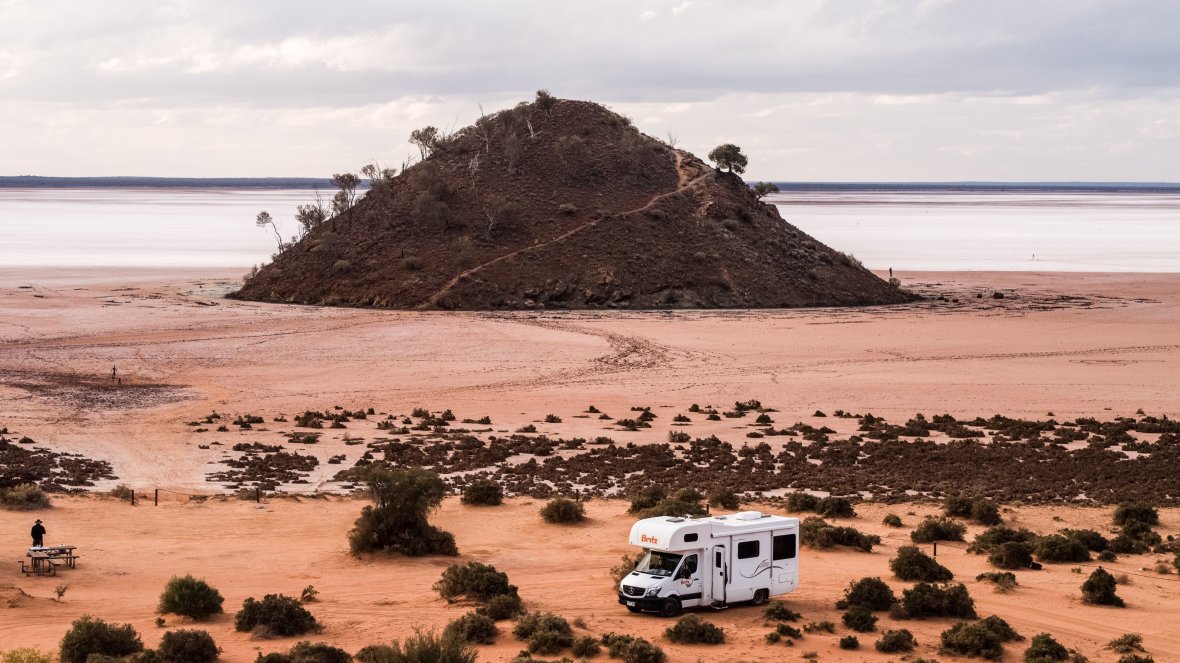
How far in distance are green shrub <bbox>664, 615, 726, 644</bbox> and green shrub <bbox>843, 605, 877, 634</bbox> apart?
2502 millimetres

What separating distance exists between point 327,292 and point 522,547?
216ft

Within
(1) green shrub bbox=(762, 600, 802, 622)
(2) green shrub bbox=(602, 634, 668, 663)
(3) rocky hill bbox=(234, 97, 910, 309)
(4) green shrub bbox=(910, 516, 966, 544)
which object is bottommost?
(4) green shrub bbox=(910, 516, 966, 544)

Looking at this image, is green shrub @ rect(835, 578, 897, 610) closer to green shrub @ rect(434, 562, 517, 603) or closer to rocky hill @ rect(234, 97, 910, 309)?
green shrub @ rect(434, 562, 517, 603)

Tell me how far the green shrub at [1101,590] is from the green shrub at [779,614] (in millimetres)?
5876

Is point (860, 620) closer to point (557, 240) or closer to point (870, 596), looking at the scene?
point (870, 596)

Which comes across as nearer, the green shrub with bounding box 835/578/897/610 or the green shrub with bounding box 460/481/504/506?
the green shrub with bounding box 835/578/897/610

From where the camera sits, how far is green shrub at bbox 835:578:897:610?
79.6 ft

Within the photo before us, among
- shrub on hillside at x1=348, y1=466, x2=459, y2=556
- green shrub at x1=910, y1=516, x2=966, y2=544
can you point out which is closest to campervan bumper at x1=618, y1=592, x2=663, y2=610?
shrub on hillside at x1=348, y1=466, x2=459, y2=556

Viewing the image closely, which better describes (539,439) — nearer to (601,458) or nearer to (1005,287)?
(601,458)

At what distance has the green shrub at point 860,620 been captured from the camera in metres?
23.1

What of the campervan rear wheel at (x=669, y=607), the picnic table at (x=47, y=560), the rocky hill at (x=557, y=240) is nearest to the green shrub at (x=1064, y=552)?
the campervan rear wheel at (x=669, y=607)

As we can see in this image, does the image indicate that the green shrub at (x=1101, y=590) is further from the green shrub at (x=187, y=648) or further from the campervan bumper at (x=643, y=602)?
the green shrub at (x=187, y=648)

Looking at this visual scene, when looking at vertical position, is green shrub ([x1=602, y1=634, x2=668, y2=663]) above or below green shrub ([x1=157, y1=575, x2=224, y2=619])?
below

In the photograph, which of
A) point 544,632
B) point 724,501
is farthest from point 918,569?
point 544,632
